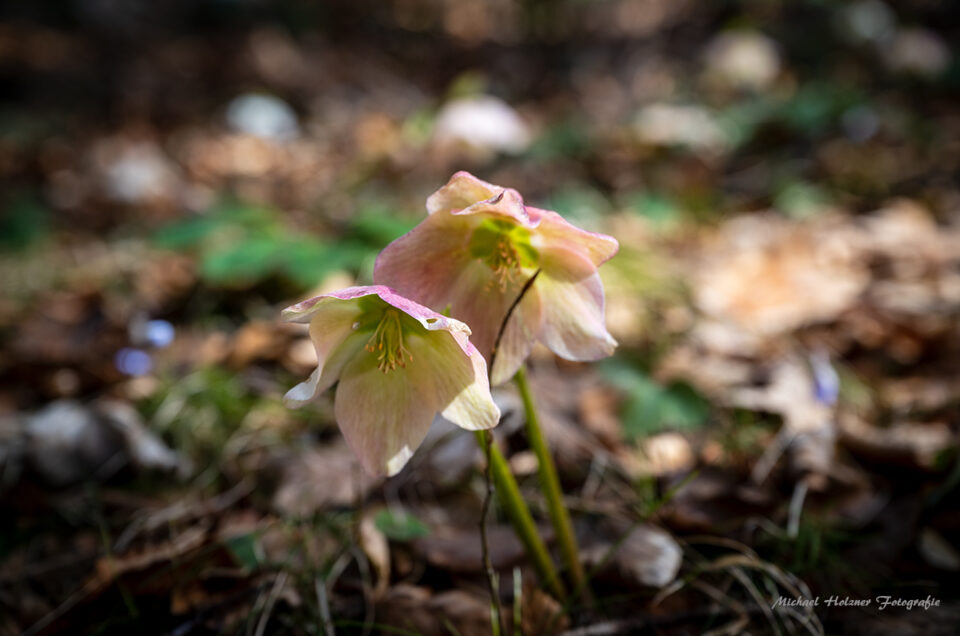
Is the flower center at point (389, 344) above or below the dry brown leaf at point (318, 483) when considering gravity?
above

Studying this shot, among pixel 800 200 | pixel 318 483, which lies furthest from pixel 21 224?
pixel 800 200

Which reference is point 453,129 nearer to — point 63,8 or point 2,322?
point 2,322

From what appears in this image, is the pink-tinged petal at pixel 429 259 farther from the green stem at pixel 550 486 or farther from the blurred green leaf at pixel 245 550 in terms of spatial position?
the blurred green leaf at pixel 245 550

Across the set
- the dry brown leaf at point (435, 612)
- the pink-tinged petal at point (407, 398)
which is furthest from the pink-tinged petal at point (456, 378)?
the dry brown leaf at point (435, 612)

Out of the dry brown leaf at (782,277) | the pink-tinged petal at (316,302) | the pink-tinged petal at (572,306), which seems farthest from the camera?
the dry brown leaf at (782,277)

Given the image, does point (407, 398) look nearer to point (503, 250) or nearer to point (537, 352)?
point (503, 250)

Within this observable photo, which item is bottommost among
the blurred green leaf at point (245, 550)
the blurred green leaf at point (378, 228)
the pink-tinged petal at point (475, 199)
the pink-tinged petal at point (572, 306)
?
the blurred green leaf at point (245, 550)
